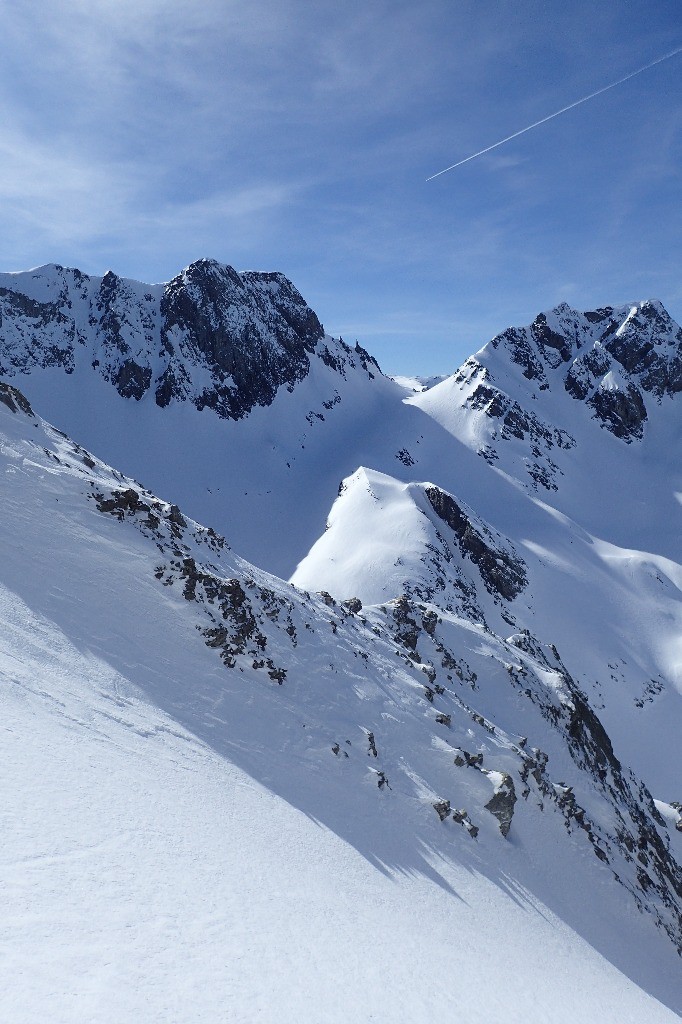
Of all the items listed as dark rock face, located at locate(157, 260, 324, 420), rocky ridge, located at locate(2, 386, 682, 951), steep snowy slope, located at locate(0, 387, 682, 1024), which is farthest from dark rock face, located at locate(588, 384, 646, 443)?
rocky ridge, located at locate(2, 386, 682, 951)

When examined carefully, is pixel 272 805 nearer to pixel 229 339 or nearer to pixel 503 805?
pixel 503 805

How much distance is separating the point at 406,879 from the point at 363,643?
11.4m

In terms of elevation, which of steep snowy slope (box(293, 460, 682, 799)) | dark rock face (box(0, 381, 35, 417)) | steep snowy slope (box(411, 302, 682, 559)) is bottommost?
dark rock face (box(0, 381, 35, 417))

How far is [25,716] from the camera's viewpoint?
10.1m

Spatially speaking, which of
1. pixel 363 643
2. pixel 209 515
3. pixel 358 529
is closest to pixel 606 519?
pixel 358 529

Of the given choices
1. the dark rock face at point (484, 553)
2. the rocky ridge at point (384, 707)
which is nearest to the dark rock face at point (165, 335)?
the dark rock face at point (484, 553)

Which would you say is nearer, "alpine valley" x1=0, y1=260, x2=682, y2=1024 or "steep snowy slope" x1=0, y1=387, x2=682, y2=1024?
"steep snowy slope" x1=0, y1=387, x2=682, y2=1024

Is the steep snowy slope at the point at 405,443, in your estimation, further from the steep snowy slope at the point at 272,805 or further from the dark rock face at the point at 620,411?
the steep snowy slope at the point at 272,805

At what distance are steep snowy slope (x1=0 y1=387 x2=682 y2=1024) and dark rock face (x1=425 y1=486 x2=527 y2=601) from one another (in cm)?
2289

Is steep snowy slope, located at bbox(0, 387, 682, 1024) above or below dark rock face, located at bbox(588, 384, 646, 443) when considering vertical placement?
below

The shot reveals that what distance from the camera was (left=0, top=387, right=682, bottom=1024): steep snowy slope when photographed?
679 centimetres

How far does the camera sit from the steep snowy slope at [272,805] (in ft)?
22.3

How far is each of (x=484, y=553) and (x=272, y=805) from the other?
145 ft

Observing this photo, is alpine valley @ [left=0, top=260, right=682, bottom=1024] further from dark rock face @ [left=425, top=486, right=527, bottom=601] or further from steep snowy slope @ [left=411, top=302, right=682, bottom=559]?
steep snowy slope @ [left=411, top=302, right=682, bottom=559]
